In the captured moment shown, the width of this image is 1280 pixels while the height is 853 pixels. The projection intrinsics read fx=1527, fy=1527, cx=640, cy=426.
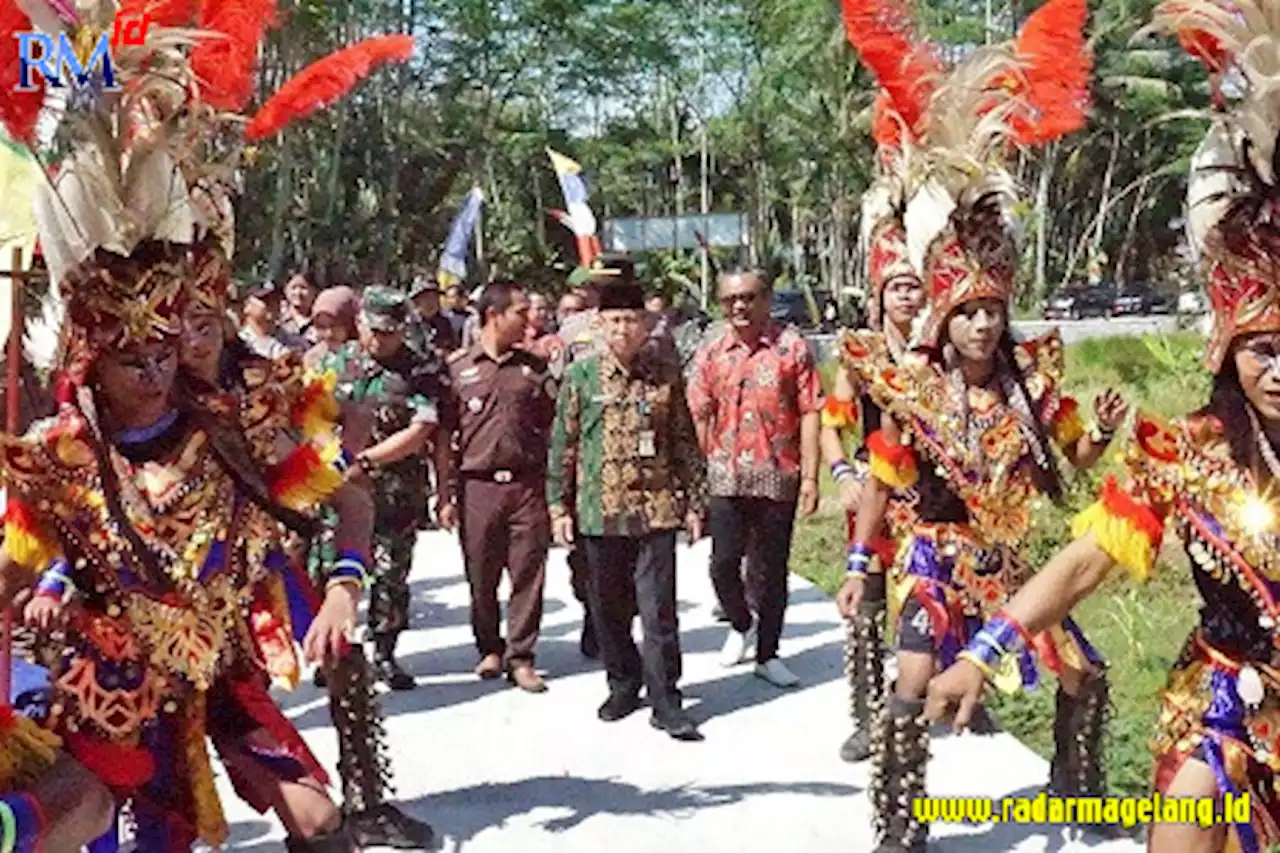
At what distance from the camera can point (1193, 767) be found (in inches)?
136

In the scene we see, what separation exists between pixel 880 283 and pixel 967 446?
1.35 meters

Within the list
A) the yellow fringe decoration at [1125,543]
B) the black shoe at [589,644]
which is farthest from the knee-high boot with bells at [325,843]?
the black shoe at [589,644]

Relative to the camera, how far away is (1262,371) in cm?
335

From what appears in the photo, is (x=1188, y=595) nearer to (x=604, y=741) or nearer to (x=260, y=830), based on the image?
(x=604, y=741)

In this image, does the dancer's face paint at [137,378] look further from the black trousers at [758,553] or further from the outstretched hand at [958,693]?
the black trousers at [758,553]

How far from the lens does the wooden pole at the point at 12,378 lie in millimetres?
3828

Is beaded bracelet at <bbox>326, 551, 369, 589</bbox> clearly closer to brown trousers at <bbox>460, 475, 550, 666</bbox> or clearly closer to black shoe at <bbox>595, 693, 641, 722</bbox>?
black shoe at <bbox>595, 693, 641, 722</bbox>

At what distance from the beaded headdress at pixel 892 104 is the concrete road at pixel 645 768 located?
1.85m

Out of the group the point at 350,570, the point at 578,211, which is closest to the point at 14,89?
the point at 350,570

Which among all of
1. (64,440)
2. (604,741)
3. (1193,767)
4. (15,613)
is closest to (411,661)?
(604,741)

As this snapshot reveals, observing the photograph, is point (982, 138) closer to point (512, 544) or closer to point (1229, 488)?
point (1229, 488)

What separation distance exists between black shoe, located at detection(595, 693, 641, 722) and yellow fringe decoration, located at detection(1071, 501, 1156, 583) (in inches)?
146

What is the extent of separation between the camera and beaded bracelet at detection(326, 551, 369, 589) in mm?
3992

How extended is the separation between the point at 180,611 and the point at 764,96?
34.4 meters
